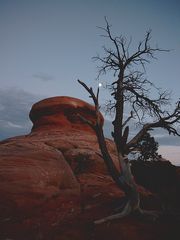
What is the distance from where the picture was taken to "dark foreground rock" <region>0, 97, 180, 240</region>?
8383 mm

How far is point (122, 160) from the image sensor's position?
10.6 metres

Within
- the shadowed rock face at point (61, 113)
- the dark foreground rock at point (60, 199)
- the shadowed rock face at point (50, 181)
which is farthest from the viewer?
the shadowed rock face at point (61, 113)

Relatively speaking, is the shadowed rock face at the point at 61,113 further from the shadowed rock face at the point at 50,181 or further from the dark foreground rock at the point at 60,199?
the dark foreground rock at the point at 60,199

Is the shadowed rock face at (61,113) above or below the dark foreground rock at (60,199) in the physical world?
above

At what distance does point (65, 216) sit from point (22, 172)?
2.82m

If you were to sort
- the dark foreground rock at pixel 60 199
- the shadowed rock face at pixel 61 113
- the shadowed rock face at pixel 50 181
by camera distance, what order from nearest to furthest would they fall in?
the dark foreground rock at pixel 60 199
the shadowed rock face at pixel 50 181
the shadowed rock face at pixel 61 113

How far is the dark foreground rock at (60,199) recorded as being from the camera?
838 centimetres

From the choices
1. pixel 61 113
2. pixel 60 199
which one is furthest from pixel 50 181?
pixel 61 113

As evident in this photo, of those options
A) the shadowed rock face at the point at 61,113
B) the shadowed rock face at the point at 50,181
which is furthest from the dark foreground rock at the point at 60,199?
the shadowed rock face at the point at 61,113

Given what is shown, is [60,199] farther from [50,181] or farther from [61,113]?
[61,113]

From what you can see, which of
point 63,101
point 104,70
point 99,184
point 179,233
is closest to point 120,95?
point 104,70

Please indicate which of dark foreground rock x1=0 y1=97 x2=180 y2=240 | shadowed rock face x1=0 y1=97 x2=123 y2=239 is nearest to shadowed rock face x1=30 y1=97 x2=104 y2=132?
shadowed rock face x1=0 y1=97 x2=123 y2=239

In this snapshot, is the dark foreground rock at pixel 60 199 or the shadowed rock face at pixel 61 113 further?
the shadowed rock face at pixel 61 113

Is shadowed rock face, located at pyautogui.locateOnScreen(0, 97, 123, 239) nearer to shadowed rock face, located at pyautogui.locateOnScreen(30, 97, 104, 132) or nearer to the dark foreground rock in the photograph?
the dark foreground rock
